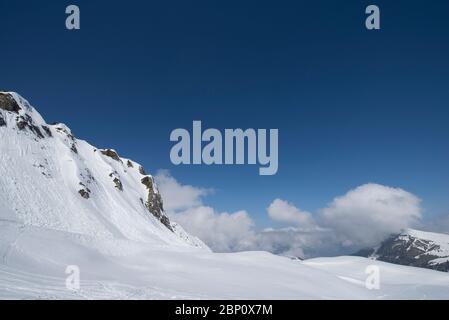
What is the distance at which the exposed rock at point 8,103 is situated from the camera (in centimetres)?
7719

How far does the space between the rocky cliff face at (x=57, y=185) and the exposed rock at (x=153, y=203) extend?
74.4 inches

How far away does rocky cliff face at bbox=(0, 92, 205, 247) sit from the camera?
185ft

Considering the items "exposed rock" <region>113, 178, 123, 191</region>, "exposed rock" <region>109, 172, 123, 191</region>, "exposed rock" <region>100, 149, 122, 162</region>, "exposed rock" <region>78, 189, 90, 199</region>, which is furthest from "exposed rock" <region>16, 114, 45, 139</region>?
"exposed rock" <region>100, 149, 122, 162</region>

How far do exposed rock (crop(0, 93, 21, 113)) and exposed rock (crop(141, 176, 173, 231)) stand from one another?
4753 centimetres

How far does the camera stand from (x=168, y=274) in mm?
19891

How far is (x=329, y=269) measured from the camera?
25656 millimetres

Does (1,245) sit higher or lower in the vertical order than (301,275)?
higher

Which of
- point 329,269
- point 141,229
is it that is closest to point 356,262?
point 329,269

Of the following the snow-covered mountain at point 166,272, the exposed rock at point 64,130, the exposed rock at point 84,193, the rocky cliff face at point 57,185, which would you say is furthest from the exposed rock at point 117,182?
the snow-covered mountain at point 166,272

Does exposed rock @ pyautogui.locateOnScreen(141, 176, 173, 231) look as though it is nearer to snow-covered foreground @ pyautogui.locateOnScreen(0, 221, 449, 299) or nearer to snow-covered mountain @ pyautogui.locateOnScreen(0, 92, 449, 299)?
snow-covered mountain @ pyautogui.locateOnScreen(0, 92, 449, 299)

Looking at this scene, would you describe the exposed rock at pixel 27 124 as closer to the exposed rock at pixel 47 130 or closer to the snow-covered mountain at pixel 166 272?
the exposed rock at pixel 47 130
